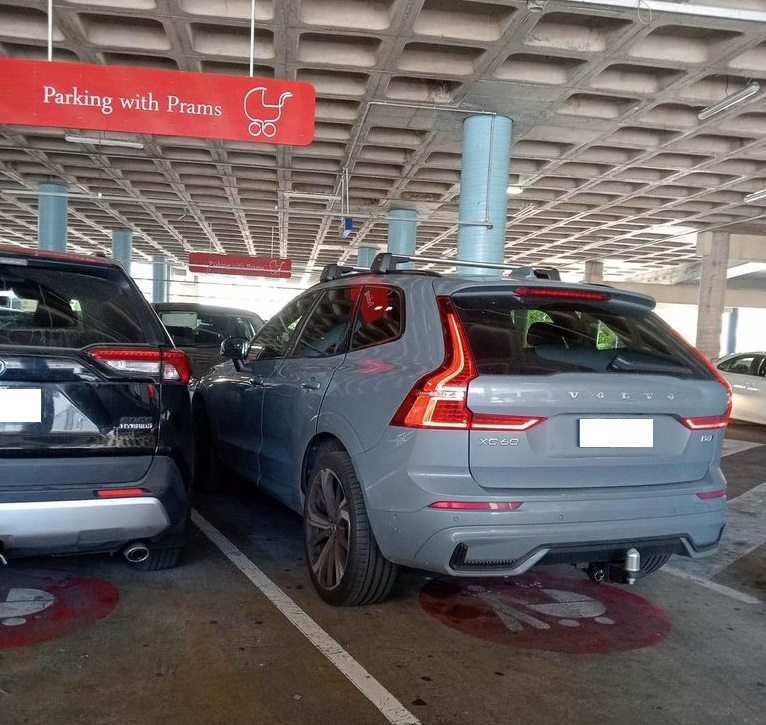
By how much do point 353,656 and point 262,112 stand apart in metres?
5.38

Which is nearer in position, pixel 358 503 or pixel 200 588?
pixel 358 503

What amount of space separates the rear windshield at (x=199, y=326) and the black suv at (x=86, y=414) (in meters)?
5.18

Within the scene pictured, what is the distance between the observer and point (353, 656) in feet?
9.41

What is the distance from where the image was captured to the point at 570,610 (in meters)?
3.49

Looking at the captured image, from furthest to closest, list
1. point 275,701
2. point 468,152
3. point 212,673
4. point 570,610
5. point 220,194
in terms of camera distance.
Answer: point 220,194, point 468,152, point 570,610, point 212,673, point 275,701

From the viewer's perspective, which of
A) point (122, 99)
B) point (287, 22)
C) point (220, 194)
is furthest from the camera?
point (220, 194)

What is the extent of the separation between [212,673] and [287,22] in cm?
774

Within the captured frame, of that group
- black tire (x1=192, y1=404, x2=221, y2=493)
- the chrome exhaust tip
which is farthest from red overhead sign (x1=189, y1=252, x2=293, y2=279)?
the chrome exhaust tip

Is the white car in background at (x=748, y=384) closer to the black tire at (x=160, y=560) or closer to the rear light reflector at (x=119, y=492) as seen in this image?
the black tire at (x=160, y=560)

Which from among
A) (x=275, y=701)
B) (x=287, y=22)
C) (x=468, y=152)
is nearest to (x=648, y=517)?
(x=275, y=701)

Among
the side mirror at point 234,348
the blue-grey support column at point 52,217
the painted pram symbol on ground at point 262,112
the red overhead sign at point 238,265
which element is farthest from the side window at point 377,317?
the red overhead sign at point 238,265

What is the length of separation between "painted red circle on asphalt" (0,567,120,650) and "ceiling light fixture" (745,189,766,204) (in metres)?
16.8

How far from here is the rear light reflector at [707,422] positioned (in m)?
3.08

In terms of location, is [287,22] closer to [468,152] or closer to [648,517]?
[468,152]
